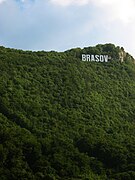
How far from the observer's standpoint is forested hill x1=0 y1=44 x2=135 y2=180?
8544cm

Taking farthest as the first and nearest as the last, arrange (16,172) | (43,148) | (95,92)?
(95,92) < (43,148) < (16,172)

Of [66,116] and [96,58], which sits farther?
[96,58]

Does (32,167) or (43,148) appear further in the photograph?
(43,148)

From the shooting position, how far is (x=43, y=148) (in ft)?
297

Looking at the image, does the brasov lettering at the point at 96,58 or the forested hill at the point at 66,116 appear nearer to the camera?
the forested hill at the point at 66,116

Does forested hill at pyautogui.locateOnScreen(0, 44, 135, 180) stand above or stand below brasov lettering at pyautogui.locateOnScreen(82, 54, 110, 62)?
below

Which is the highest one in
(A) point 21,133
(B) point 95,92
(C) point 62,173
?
(B) point 95,92

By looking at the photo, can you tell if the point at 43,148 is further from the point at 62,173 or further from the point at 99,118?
the point at 99,118

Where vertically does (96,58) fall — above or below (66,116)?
above

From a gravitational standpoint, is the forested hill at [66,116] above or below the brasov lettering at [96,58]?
below

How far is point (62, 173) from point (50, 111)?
22.4 metres

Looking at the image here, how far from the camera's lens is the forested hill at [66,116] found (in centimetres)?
8544

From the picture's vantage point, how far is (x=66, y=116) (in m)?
105

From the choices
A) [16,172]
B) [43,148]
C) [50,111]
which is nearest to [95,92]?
[50,111]
